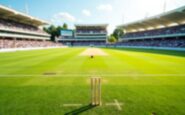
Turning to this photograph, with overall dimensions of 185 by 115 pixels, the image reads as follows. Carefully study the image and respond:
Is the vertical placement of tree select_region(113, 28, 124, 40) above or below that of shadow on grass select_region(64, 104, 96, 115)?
above

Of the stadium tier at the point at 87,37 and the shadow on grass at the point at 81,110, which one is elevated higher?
the stadium tier at the point at 87,37

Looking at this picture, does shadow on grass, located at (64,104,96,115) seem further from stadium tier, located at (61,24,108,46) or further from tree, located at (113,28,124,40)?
tree, located at (113,28,124,40)

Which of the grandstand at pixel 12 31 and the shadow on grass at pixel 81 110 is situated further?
the grandstand at pixel 12 31

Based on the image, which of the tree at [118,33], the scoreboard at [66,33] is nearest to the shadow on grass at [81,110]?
the scoreboard at [66,33]

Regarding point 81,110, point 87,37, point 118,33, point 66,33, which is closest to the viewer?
point 81,110

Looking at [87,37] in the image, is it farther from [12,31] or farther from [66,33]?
[12,31]

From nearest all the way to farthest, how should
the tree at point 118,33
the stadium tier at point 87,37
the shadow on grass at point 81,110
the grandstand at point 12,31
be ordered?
1. the shadow on grass at point 81,110
2. the grandstand at point 12,31
3. the stadium tier at point 87,37
4. the tree at point 118,33

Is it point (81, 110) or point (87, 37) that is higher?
point (87, 37)

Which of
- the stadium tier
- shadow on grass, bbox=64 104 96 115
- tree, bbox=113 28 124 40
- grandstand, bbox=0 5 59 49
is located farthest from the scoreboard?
shadow on grass, bbox=64 104 96 115

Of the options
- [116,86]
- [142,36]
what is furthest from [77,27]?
[116,86]

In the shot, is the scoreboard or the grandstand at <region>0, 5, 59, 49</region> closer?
the grandstand at <region>0, 5, 59, 49</region>

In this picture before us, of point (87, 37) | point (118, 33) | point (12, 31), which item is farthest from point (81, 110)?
point (118, 33)

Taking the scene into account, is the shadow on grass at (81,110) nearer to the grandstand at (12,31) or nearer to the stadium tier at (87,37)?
the grandstand at (12,31)

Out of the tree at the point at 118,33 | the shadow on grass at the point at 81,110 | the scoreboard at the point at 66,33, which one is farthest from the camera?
the tree at the point at 118,33
